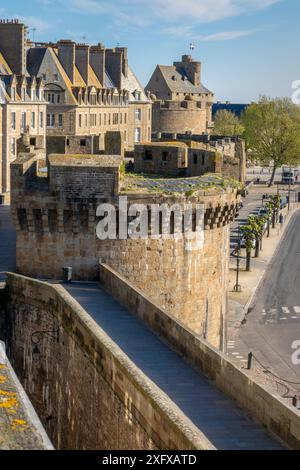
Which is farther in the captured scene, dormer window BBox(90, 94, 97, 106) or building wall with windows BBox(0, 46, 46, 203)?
dormer window BBox(90, 94, 97, 106)

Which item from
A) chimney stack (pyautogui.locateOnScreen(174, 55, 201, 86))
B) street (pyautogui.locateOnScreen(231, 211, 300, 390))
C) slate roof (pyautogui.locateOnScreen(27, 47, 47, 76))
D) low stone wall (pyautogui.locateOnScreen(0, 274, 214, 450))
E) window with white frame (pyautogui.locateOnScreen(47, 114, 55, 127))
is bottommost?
street (pyautogui.locateOnScreen(231, 211, 300, 390))

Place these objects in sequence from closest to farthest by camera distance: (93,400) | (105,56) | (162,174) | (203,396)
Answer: (203,396)
(93,400)
(162,174)
(105,56)

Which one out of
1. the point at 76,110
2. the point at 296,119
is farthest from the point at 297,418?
the point at 296,119

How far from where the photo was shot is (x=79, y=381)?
813 inches

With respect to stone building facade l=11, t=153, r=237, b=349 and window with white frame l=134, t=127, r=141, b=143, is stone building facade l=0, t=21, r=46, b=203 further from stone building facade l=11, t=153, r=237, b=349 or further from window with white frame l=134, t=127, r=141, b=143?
stone building facade l=11, t=153, r=237, b=349

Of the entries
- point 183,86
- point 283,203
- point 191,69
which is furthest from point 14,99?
point 191,69

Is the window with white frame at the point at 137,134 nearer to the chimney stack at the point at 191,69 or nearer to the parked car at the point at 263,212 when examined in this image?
the parked car at the point at 263,212

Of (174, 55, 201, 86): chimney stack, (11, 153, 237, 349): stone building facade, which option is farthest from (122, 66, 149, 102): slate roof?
(11, 153, 237, 349): stone building facade

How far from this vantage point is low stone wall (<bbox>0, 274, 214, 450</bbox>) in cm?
1494

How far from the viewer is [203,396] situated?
1730 cm

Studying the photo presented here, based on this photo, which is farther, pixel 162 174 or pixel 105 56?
pixel 105 56

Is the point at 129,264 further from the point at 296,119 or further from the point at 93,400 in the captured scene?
the point at 296,119

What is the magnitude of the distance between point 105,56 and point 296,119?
132ft

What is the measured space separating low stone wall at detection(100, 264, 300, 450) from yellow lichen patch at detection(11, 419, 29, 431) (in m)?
5.54
